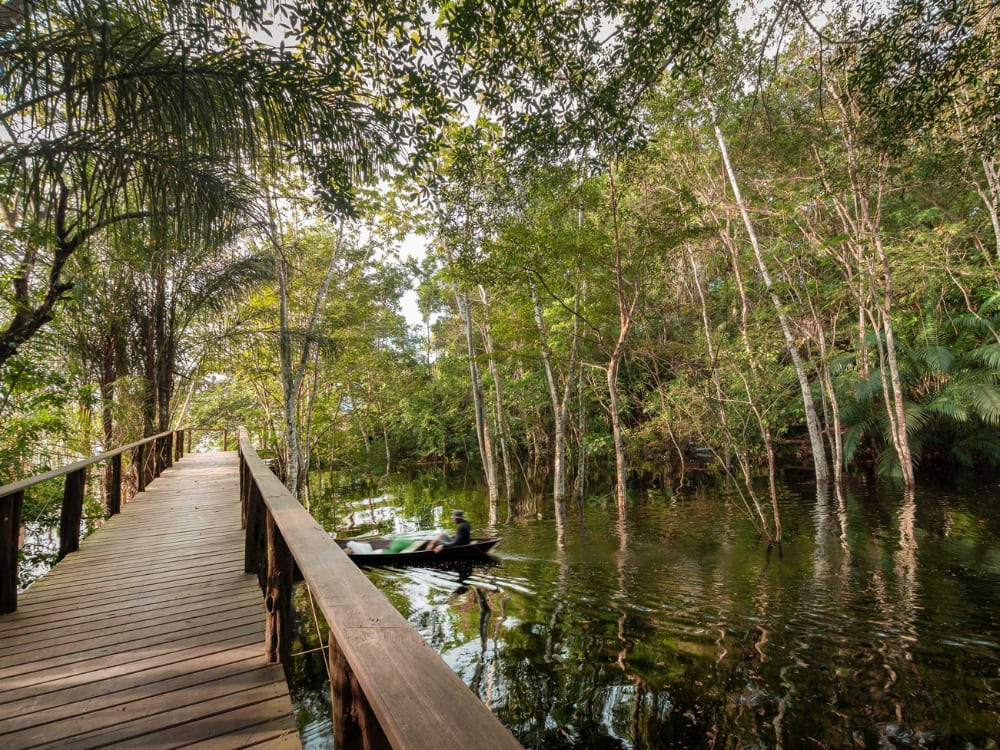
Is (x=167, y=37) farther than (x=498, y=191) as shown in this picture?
No

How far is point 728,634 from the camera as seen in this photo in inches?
195

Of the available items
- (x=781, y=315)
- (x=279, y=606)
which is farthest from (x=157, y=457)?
(x=781, y=315)

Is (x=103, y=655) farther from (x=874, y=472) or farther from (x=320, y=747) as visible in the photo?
(x=874, y=472)

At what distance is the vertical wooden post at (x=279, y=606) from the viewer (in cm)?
248

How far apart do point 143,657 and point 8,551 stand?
142 centimetres

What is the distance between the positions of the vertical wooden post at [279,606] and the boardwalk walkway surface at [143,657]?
0.08 metres

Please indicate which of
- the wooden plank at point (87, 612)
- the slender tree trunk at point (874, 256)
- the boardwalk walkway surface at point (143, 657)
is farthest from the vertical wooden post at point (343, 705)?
the slender tree trunk at point (874, 256)

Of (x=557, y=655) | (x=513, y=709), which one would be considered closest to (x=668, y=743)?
(x=513, y=709)

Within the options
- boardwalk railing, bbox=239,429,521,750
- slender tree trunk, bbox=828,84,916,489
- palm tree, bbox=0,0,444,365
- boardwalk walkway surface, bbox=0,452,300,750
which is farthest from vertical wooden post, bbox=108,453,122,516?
slender tree trunk, bbox=828,84,916,489

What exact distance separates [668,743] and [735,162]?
1367 centimetres

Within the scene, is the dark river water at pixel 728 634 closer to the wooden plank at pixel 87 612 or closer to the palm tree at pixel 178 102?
the wooden plank at pixel 87 612

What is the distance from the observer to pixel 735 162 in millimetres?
13062

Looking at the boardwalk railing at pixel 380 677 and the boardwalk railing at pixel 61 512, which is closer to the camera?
the boardwalk railing at pixel 380 677

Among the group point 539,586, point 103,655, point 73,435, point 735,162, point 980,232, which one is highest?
point 735,162
